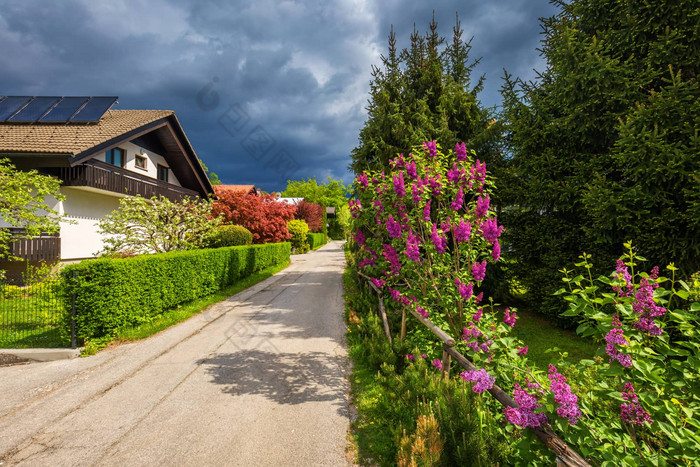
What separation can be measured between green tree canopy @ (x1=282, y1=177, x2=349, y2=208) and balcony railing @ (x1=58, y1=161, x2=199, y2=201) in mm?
44511

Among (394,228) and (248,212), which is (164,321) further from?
(248,212)

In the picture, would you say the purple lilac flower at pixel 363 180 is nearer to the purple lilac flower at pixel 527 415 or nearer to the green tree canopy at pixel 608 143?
the purple lilac flower at pixel 527 415

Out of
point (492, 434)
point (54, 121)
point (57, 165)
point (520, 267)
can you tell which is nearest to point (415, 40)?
point (520, 267)

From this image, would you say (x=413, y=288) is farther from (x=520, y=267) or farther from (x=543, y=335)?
(x=520, y=267)

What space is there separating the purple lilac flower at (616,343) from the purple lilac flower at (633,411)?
268 millimetres

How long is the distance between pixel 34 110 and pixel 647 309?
23.1 metres

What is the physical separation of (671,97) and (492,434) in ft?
24.0

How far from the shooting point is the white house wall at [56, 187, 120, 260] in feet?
41.3

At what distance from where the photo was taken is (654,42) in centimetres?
651

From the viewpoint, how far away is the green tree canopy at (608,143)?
588cm

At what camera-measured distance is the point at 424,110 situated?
1012cm

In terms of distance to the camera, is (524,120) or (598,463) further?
(524,120)

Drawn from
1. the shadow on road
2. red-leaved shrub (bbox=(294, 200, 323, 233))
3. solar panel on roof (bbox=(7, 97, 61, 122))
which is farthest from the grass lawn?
red-leaved shrub (bbox=(294, 200, 323, 233))

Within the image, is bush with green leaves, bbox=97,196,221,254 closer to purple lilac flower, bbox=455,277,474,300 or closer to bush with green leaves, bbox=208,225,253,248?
bush with green leaves, bbox=208,225,253,248
